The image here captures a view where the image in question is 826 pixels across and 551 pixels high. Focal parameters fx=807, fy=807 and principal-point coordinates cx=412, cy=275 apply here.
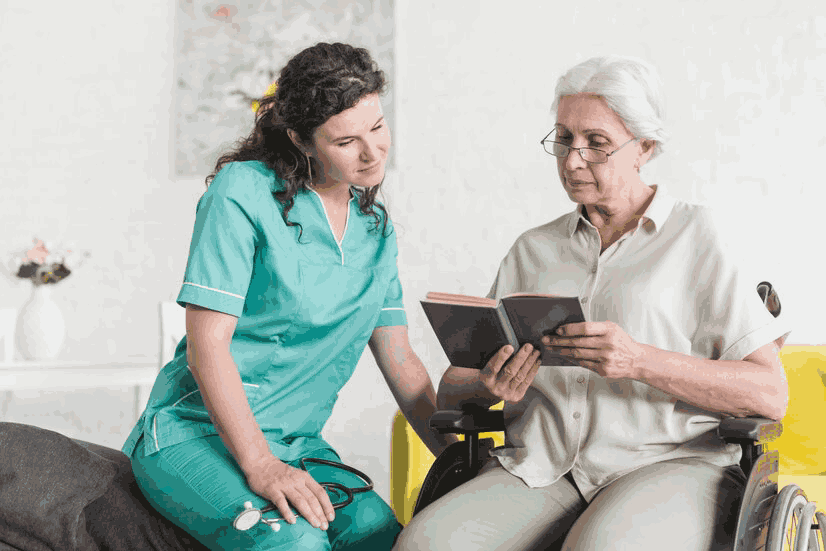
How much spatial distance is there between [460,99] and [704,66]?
992 millimetres

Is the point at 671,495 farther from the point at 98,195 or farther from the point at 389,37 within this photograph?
the point at 98,195

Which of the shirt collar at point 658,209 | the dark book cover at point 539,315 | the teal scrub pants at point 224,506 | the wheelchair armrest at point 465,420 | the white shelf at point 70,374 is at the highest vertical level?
the shirt collar at point 658,209

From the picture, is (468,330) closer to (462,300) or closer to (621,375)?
(462,300)

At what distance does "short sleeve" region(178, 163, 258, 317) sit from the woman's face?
1.91 feet

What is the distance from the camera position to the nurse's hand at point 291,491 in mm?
1254

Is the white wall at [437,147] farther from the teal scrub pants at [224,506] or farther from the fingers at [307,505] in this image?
the fingers at [307,505]

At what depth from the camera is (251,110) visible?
3.61m

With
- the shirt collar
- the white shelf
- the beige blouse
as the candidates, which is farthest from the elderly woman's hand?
the white shelf

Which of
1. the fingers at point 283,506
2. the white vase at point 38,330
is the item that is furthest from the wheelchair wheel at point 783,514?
the white vase at point 38,330

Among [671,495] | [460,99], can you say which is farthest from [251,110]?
[671,495]

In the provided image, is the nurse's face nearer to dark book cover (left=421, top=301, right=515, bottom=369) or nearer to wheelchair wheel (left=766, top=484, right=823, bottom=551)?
dark book cover (left=421, top=301, right=515, bottom=369)

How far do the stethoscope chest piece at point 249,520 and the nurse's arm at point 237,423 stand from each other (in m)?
0.02

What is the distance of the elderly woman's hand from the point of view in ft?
4.15

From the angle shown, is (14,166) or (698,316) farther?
(14,166)
